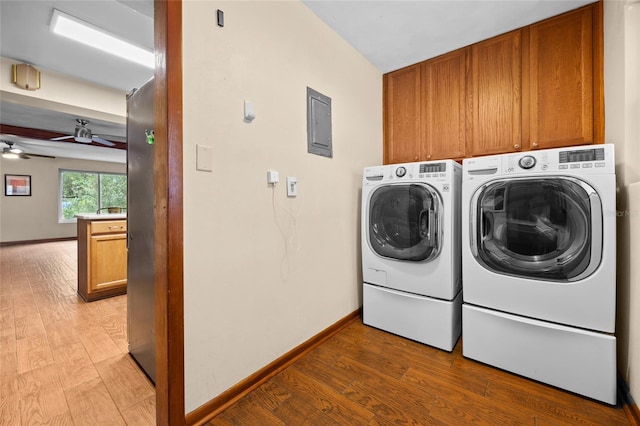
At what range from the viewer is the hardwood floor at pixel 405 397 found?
1.23 metres

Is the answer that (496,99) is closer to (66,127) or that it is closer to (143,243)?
(143,243)

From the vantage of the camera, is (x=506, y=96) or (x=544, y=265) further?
(x=506, y=96)

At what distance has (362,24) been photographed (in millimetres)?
1978

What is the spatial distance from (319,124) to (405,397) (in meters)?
1.74

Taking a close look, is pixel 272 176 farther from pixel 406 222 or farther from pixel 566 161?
pixel 566 161

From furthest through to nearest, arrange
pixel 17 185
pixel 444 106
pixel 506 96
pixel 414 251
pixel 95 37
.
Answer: pixel 17 185
pixel 444 106
pixel 95 37
pixel 506 96
pixel 414 251

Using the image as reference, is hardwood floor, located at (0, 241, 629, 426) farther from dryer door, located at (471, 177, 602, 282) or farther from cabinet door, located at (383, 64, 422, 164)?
cabinet door, located at (383, 64, 422, 164)

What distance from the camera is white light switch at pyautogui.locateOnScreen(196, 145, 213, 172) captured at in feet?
3.89

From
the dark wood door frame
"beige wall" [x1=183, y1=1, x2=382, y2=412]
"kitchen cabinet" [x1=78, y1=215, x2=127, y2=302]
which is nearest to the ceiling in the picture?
"beige wall" [x1=183, y1=1, x2=382, y2=412]

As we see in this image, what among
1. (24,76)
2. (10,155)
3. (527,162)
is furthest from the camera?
(10,155)

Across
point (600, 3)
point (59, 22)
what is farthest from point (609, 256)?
point (59, 22)

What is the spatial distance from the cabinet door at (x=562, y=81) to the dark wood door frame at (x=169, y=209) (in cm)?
240

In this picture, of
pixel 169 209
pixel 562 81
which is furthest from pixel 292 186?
pixel 562 81

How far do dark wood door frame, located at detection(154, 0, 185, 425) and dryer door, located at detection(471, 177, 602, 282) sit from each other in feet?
5.45
